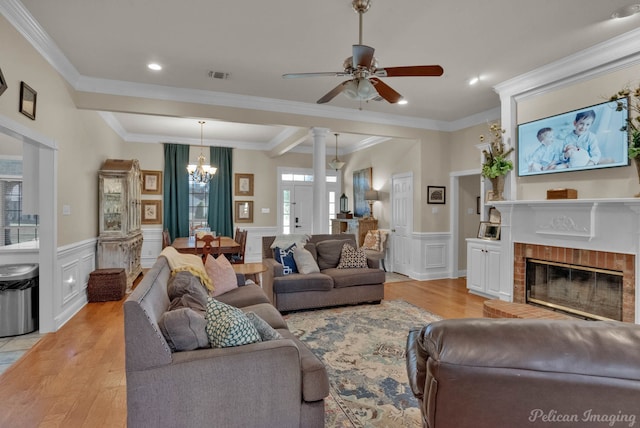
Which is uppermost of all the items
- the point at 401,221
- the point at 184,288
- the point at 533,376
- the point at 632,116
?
the point at 632,116

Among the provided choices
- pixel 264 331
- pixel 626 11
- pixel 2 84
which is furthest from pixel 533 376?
pixel 2 84

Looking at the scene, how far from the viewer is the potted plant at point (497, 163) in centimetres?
435

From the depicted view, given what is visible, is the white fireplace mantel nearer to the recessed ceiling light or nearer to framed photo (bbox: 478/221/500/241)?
framed photo (bbox: 478/221/500/241)

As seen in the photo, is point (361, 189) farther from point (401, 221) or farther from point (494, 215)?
point (494, 215)

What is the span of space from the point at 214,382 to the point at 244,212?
659 cm

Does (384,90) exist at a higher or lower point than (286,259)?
higher

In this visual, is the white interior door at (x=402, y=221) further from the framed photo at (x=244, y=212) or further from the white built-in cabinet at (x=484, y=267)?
the framed photo at (x=244, y=212)

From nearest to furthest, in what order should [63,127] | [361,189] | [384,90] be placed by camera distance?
[384,90]
[63,127]
[361,189]

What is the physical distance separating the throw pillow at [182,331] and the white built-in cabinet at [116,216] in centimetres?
399

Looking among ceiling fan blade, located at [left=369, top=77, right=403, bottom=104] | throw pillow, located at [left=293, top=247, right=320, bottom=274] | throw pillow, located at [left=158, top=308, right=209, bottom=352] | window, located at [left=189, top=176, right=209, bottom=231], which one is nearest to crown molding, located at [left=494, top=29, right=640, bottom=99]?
ceiling fan blade, located at [left=369, top=77, right=403, bottom=104]

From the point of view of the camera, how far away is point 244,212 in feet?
26.2

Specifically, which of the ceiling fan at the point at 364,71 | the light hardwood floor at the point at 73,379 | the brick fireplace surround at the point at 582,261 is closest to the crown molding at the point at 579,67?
the brick fireplace surround at the point at 582,261

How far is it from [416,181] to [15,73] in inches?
218

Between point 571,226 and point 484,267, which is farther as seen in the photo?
point 484,267
